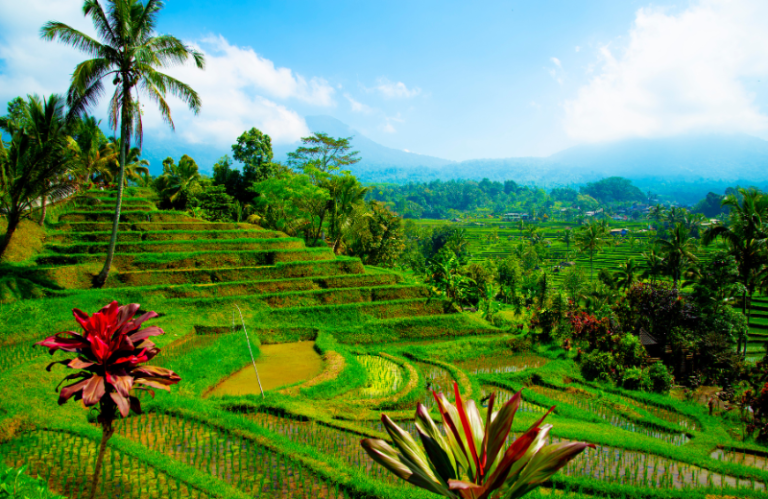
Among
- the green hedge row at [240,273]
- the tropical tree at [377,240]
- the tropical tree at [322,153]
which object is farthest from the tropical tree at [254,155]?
the green hedge row at [240,273]

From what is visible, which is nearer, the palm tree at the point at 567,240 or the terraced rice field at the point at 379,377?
the terraced rice field at the point at 379,377

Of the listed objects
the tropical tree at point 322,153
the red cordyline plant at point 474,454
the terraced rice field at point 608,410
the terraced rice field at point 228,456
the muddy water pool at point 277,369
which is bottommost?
the terraced rice field at point 608,410

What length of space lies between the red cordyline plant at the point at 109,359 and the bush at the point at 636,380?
11.8 m

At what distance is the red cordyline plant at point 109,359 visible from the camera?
3168mm

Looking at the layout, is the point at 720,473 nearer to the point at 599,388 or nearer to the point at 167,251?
the point at 599,388

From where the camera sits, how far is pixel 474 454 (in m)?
2.44

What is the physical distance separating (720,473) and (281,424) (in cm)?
709

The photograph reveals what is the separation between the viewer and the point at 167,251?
58.1ft

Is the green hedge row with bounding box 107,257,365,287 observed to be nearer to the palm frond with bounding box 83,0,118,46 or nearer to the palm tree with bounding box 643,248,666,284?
the palm frond with bounding box 83,0,118,46

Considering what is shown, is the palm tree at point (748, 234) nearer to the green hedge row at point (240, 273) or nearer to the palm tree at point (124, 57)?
the green hedge row at point (240, 273)

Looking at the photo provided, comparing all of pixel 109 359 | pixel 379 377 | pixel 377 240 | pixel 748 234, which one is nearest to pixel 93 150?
pixel 377 240

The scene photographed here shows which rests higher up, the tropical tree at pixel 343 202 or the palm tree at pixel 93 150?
the palm tree at pixel 93 150

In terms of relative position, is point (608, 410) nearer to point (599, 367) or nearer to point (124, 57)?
point (599, 367)

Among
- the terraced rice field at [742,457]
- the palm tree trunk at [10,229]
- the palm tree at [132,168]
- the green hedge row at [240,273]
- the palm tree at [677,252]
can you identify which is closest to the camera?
the terraced rice field at [742,457]
